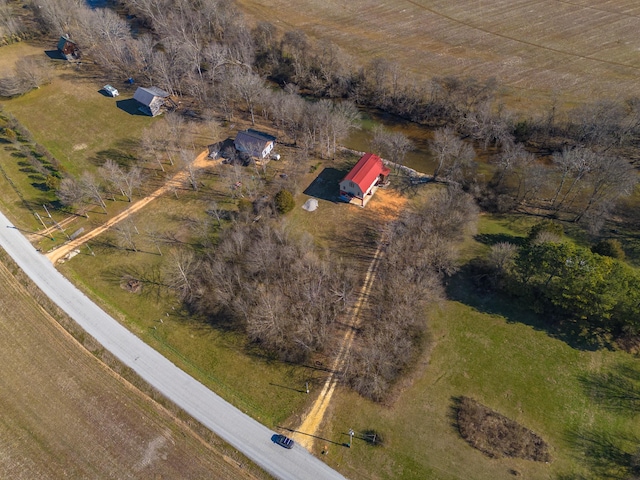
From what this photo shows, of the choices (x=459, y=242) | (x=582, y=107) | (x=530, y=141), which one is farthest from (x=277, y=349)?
(x=582, y=107)

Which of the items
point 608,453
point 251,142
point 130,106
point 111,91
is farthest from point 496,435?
point 111,91

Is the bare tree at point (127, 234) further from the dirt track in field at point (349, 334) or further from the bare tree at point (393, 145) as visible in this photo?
the bare tree at point (393, 145)

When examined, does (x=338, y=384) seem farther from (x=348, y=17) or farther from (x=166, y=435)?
(x=348, y=17)

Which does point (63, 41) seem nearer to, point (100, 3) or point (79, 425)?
point (100, 3)

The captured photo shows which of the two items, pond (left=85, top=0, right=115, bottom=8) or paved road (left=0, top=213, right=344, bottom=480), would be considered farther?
pond (left=85, top=0, right=115, bottom=8)

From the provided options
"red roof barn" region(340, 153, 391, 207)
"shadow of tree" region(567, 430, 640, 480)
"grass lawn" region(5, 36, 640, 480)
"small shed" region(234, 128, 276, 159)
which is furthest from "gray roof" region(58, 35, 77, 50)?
"shadow of tree" region(567, 430, 640, 480)

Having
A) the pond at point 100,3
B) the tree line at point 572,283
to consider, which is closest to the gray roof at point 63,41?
the pond at point 100,3

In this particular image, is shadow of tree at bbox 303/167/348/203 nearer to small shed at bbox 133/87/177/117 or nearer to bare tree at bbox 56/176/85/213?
bare tree at bbox 56/176/85/213
